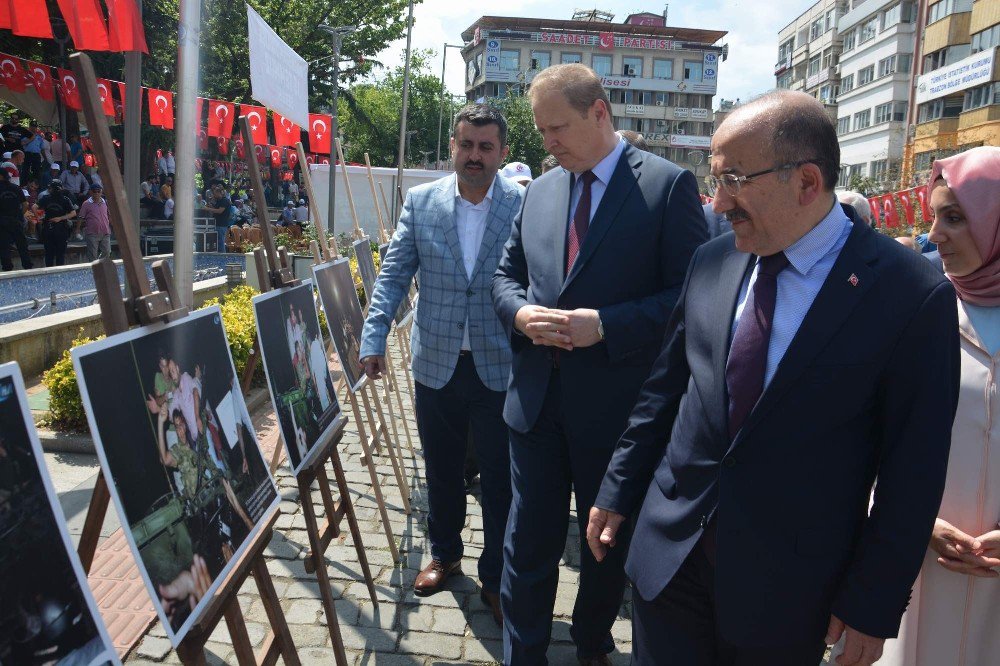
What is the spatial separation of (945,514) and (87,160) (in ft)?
77.8

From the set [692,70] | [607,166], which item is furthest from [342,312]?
[692,70]

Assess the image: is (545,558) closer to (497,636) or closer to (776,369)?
(497,636)

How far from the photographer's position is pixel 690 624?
2.02m

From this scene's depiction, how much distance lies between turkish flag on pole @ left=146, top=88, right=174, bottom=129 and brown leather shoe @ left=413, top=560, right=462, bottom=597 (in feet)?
47.7

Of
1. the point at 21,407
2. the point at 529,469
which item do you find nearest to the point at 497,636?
the point at 529,469

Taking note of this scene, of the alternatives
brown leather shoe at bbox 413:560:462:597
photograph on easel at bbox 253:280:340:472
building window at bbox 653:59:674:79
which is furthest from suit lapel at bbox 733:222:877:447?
building window at bbox 653:59:674:79

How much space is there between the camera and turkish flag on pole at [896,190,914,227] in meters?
11.7

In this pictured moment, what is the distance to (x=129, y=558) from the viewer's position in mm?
3867

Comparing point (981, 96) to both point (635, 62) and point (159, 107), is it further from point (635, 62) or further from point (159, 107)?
point (635, 62)

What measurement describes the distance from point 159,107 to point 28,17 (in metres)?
8.60

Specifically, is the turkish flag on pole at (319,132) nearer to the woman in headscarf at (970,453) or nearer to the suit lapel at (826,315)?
the woman in headscarf at (970,453)

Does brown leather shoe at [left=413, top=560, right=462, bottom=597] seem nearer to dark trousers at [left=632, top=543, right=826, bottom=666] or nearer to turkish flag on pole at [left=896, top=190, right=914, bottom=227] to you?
dark trousers at [left=632, top=543, right=826, bottom=666]

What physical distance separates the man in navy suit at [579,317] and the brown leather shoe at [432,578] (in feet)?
2.75

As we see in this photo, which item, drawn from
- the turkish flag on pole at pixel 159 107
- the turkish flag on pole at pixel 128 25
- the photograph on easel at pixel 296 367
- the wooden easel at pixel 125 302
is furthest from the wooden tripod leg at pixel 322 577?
the turkish flag on pole at pixel 159 107
